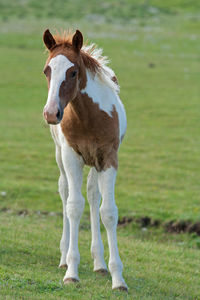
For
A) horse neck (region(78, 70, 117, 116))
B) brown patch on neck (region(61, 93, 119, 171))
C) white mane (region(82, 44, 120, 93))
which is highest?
white mane (region(82, 44, 120, 93))

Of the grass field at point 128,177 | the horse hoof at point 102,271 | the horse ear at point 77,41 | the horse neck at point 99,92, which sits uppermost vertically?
the horse ear at point 77,41

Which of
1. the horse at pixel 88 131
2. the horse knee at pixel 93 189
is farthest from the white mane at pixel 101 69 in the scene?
the horse knee at pixel 93 189

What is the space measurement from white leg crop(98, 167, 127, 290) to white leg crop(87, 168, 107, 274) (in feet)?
2.46

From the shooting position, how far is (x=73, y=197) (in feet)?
23.9

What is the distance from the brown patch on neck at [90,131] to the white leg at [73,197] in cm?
13

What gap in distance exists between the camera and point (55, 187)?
14258 mm

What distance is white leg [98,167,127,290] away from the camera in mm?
→ 6984

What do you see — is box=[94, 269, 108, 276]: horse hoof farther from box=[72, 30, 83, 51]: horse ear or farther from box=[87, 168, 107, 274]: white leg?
box=[72, 30, 83, 51]: horse ear

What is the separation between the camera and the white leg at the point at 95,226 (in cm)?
785

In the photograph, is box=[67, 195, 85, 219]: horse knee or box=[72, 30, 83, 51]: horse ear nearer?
box=[72, 30, 83, 51]: horse ear

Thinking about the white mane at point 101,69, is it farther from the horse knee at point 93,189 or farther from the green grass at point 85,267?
the green grass at point 85,267

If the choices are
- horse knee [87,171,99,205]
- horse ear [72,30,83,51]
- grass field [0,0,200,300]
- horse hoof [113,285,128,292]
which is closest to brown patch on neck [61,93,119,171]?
horse ear [72,30,83,51]

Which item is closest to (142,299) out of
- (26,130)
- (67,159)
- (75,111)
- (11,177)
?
(67,159)

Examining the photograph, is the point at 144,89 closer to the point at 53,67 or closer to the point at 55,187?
the point at 55,187
